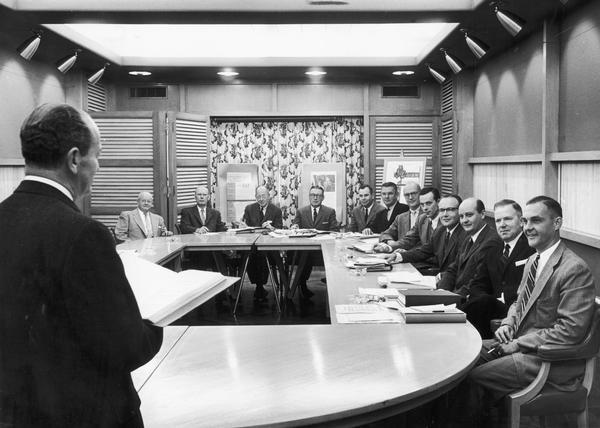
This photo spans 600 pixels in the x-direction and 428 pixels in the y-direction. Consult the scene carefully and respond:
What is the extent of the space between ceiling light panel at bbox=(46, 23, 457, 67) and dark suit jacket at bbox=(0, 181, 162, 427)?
597cm

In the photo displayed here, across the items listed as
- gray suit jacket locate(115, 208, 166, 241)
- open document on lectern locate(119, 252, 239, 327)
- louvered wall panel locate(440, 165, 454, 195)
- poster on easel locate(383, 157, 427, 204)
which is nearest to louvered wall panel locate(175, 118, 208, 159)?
gray suit jacket locate(115, 208, 166, 241)

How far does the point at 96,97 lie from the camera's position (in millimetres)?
8109

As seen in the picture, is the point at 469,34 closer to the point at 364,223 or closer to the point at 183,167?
the point at 364,223

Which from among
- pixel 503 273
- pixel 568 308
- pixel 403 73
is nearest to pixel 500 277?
pixel 503 273

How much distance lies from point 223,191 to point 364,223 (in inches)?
85.9


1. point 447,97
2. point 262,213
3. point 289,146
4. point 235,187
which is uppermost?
point 447,97

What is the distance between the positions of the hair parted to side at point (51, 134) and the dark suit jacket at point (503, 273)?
326 cm

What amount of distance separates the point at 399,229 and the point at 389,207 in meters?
0.86

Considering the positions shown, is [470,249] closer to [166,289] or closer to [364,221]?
[166,289]

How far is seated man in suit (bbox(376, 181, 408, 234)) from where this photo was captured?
7.30 m

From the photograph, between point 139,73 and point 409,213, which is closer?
point 409,213

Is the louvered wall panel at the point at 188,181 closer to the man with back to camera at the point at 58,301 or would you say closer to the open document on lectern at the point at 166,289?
the open document on lectern at the point at 166,289

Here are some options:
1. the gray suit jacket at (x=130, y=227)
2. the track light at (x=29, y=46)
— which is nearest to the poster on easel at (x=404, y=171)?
the gray suit jacket at (x=130, y=227)

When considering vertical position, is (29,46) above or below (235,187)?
above
